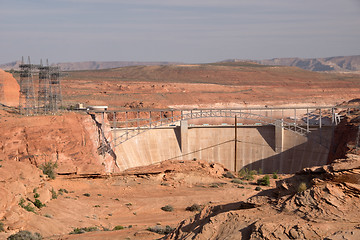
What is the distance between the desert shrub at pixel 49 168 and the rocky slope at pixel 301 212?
→ 31.6 meters

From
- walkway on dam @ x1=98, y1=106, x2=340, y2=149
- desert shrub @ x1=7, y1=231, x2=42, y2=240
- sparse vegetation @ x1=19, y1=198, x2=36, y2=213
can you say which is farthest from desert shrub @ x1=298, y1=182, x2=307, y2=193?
walkway on dam @ x1=98, y1=106, x2=340, y2=149

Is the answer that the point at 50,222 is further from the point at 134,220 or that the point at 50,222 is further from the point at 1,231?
the point at 134,220

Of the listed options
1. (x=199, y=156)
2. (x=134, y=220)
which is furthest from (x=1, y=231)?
(x=199, y=156)

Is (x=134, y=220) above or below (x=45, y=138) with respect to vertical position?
below

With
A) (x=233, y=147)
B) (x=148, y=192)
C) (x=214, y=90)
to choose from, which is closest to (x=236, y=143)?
(x=233, y=147)

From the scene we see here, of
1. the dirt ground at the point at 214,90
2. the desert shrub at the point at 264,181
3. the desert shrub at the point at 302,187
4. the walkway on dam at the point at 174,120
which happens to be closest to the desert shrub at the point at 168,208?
the desert shrub at the point at 264,181

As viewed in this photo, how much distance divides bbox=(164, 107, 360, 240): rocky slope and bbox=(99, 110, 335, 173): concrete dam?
51412mm

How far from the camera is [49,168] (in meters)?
46.4

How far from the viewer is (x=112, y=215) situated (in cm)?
3722

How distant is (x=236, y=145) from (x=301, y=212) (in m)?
54.8

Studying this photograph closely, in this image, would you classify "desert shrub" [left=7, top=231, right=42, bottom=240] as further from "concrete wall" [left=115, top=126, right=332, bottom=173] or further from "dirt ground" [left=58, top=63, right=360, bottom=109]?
"dirt ground" [left=58, top=63, right=360, bottom=109]

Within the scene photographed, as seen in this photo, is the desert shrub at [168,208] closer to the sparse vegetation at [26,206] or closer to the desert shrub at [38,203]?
the desert shrub at [38,203]

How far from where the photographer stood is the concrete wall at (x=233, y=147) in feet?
219

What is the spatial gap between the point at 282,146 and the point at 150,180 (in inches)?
1033
